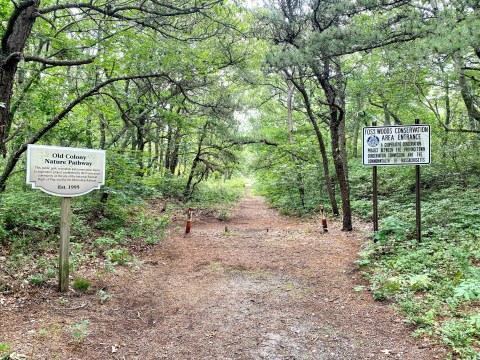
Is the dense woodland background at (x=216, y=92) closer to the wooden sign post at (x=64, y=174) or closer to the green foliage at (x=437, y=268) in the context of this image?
the green foliage at (x=437, y=268)

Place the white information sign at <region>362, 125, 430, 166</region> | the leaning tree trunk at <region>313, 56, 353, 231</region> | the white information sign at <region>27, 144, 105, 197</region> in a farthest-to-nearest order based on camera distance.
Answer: the leaning tree trunk at <region>313, 56, 353, 231</region> → the white information sign at <region>362, 125, 430, 166</region> → the white information sign at <region>27, 144, 105, 197</region>

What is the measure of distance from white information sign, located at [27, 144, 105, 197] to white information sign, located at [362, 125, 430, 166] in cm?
630

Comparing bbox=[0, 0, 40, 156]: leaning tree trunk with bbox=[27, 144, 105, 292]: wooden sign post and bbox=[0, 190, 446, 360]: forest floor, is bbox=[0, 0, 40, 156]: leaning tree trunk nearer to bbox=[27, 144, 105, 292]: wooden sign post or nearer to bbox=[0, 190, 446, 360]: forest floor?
bbox=[27, 144, 105, 292]: wooden sign post

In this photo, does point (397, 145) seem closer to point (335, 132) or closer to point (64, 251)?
point (335, 132)

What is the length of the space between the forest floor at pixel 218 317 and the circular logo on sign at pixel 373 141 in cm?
294

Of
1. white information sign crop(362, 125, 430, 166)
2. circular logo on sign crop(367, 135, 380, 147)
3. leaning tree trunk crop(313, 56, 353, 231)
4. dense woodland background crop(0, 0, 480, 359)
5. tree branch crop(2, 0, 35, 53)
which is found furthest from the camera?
leaning tree trunk crop(313, 56, 353, 231)

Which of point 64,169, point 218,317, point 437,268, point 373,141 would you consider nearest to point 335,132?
point 373,141

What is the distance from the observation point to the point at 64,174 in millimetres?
4531

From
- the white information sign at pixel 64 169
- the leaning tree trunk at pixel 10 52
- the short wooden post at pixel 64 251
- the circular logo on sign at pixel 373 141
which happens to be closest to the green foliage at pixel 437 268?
the circular logo on sign at pixel 373 141

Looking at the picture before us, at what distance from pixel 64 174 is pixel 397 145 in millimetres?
7148

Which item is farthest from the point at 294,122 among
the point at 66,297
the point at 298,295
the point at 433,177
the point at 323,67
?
the point at 66,297

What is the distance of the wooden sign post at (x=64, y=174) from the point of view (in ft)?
14.0

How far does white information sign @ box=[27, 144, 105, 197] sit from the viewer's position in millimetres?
4238

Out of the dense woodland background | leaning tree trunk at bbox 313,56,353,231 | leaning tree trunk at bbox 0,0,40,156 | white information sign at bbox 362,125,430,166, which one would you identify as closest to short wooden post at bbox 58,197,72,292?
the dense woodland background
